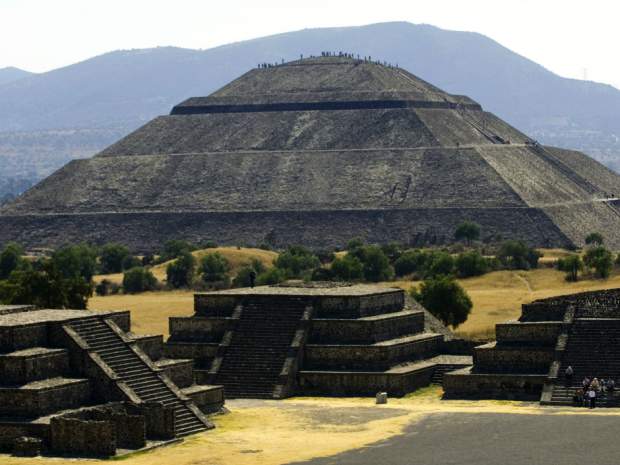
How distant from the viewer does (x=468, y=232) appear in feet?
499

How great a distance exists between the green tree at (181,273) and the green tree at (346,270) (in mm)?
11190

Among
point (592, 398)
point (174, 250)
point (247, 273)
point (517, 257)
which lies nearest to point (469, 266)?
point (517, 257)

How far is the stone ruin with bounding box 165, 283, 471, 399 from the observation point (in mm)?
62156

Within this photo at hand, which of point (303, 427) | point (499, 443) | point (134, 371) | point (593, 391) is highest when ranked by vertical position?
point (134, 371)

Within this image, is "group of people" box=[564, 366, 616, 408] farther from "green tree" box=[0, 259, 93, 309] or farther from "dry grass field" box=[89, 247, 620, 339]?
"green tree" box=[0, 259, 93, 309]

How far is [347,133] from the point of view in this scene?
187500mm

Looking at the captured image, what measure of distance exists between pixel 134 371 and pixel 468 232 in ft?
327

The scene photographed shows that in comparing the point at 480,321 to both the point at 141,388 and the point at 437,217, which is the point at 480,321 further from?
the point at 437,217

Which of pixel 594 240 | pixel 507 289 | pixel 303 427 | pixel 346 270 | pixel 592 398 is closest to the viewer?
pixel 303 427

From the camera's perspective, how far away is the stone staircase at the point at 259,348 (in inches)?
2434

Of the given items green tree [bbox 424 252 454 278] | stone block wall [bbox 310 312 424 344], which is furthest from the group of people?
green tree [bbox 424 252 454 278]

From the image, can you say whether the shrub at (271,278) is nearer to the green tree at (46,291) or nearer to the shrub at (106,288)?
the shrub at (106,288)

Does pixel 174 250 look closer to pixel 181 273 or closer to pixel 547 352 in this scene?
pixel 181 273

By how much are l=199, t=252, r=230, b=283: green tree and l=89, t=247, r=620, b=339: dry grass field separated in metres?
2.28
